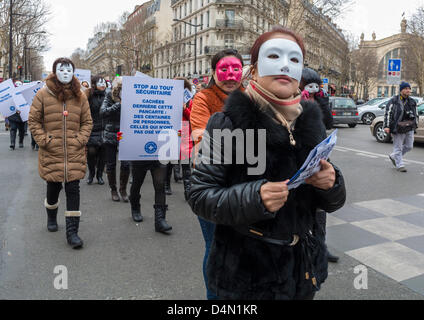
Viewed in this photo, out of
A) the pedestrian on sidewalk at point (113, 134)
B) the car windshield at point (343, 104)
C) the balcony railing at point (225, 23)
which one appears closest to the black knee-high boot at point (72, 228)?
the pedestrian on sidewalk at point (113, 134)

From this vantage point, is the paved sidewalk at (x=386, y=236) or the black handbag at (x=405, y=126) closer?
the paved sidewalk at (x=386, y=236)

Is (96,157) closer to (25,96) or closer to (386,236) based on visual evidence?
(25,96)

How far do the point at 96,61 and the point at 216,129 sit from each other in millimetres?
122250

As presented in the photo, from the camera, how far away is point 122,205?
566 centimetres

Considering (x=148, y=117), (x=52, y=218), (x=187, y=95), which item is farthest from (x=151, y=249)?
(x=187, y=95)

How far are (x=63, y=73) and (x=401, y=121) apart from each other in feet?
24.2

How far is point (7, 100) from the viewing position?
10797 millimetres

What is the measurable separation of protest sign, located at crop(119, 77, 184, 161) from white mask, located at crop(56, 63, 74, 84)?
79 cm

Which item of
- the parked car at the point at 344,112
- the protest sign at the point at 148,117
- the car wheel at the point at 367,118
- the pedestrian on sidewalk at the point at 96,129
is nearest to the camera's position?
the protest sign at the point at 148,117

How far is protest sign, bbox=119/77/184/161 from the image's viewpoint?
4.71 m

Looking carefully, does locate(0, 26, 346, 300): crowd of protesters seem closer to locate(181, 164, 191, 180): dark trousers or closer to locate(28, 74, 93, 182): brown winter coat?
locate(28, 74, 93, 182): brown winter coat

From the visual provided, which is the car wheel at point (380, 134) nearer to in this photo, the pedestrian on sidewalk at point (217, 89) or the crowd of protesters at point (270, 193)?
the pedestrian on sidewalk at point (217, 89)

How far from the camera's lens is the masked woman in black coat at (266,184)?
1.50 m

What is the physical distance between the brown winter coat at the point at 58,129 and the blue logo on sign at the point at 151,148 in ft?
2.76
